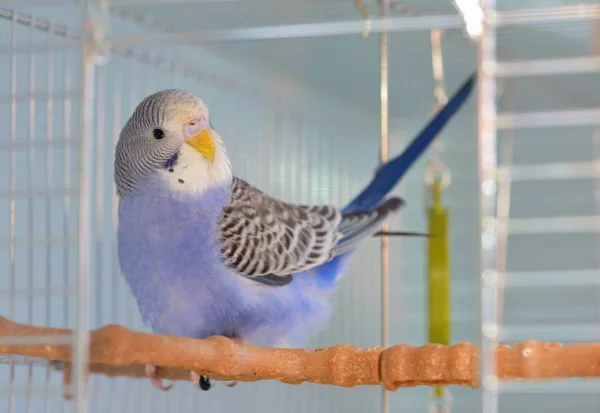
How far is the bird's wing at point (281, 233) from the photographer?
1.09m

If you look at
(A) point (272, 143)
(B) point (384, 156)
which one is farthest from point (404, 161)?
(A) point (272, 143)

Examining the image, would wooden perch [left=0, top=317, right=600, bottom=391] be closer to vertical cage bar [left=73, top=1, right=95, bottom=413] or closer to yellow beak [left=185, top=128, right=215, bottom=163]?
vertical cage bar [left=73, top=1, right=95, bottom=413]

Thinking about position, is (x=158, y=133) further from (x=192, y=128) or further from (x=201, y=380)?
(x=201, y=380)

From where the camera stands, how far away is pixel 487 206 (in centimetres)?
66

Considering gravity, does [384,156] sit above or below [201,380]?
above

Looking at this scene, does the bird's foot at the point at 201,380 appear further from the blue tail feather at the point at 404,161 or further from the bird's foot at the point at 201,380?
the blue tail feather at the point at 404,161

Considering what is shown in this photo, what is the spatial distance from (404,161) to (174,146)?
394 mm

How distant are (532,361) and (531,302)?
133 cm

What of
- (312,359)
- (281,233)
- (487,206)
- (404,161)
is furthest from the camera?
(404,161)

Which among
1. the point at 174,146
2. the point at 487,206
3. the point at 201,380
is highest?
the point at 174,146

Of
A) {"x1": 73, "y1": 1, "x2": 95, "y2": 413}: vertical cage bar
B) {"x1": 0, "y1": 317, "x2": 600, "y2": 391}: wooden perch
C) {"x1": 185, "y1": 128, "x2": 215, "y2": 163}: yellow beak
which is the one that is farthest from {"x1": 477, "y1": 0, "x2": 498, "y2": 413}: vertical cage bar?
{"x1": 185, "y1": 128, "x2": 215, "y2": 163}: yellow beak

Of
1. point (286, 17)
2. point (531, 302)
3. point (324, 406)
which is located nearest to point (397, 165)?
point (286, 17)

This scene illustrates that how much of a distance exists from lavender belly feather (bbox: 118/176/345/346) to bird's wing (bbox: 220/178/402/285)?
0.02 metres

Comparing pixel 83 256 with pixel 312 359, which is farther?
pixel 312 359
